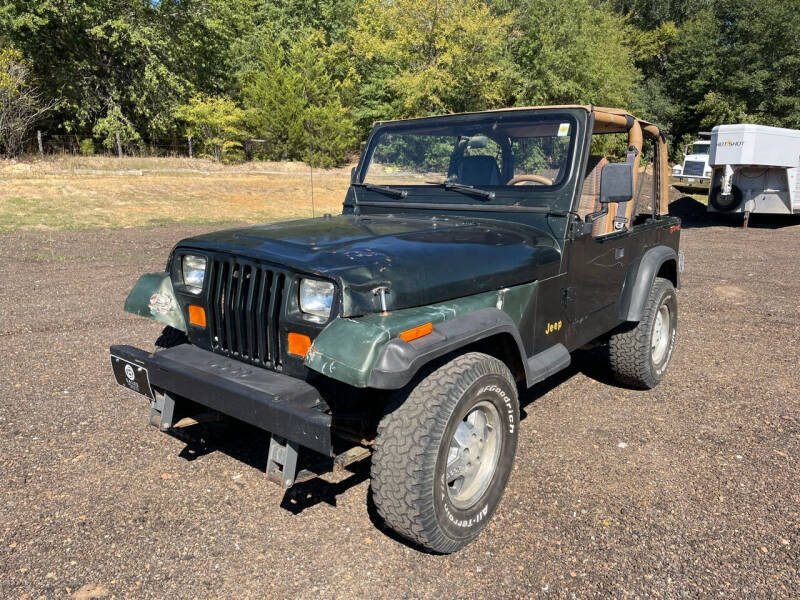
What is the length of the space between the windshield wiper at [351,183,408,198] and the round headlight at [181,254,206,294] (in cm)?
152

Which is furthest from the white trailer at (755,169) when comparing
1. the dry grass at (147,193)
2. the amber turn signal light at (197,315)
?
the amber turn signal light at (197,315)

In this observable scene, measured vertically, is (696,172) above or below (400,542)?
above

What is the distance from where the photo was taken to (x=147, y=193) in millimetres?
18797

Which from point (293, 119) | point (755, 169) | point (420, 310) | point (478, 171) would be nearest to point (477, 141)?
point (478, 171)

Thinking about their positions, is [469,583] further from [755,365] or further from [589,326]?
[755,365]

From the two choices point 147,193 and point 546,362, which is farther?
point 147,193

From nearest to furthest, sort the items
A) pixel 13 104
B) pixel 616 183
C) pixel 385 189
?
1. pixel 616 183
2. pixel 385 189
3. pixel 13 104

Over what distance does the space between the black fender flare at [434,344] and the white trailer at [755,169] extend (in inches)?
549

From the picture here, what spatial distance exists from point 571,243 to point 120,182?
767 inches

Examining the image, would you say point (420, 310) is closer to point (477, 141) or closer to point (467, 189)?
point (467, 189)

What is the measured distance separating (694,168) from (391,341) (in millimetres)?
26669

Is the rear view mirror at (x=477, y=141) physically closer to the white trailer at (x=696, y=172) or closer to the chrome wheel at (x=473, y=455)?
the chrome wheel at (x=473, y=455)

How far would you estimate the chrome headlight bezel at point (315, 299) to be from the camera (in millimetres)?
2535

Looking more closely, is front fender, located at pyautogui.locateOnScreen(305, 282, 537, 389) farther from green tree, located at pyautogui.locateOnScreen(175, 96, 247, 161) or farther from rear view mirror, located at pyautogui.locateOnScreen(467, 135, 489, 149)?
green tree, located at pyautogui.locateOnScreen(175, 96, 247, 161)
